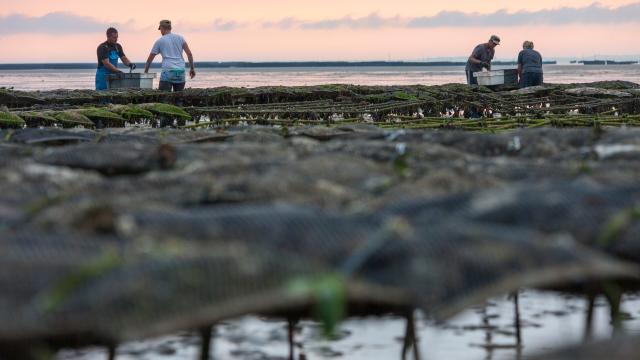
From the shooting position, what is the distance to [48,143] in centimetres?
799

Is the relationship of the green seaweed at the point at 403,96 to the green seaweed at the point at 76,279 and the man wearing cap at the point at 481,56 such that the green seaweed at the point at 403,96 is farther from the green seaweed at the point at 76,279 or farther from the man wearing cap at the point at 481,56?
the green seaweed at the point at 76,279

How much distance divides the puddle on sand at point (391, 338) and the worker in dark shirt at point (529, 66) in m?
20.0

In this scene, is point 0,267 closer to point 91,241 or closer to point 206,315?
point 91,241

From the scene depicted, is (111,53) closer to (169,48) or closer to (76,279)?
(169,48)

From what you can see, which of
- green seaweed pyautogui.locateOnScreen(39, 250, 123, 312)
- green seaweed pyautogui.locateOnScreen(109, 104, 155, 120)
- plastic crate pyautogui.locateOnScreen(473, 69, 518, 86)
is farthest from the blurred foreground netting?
plastic crate pyautogui.locateOnScreen(473, 69, 518, 86)

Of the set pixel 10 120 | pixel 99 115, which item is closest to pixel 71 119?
pixel 99 115

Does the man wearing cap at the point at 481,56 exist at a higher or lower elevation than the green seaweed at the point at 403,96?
higher

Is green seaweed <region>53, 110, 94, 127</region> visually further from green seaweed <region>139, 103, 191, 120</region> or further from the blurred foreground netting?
the blurred foreground netting

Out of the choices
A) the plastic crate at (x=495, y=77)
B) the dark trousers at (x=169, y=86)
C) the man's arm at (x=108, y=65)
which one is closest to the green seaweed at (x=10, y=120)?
Result: the dark trousers at (x=169, y=86)

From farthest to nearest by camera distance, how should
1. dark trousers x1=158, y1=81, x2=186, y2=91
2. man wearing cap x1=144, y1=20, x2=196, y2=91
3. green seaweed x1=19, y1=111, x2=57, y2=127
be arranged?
dark trousers x1=158, y1=81, x2=186, y2=91
man wearing cap x1=144, y1=20, x2=196, y2=91
green seaweed x1=19, y1=111, x2=57, y2=127

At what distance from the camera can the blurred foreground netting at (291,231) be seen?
148 inches

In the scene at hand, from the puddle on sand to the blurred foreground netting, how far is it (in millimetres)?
853

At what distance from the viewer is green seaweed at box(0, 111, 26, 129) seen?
640 inches

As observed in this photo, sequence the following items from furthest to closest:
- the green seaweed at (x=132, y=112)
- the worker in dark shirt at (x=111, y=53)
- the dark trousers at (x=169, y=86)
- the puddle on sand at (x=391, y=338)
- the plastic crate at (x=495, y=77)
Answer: the plastic crate at (x=495, y=77) < the dark trousers at (x=169, y=86) < the worker in dark shirt at (x=111, y=53) < the green seaweed at (x=132, y=112) < the puddle on sand at (x=391, y=338)
